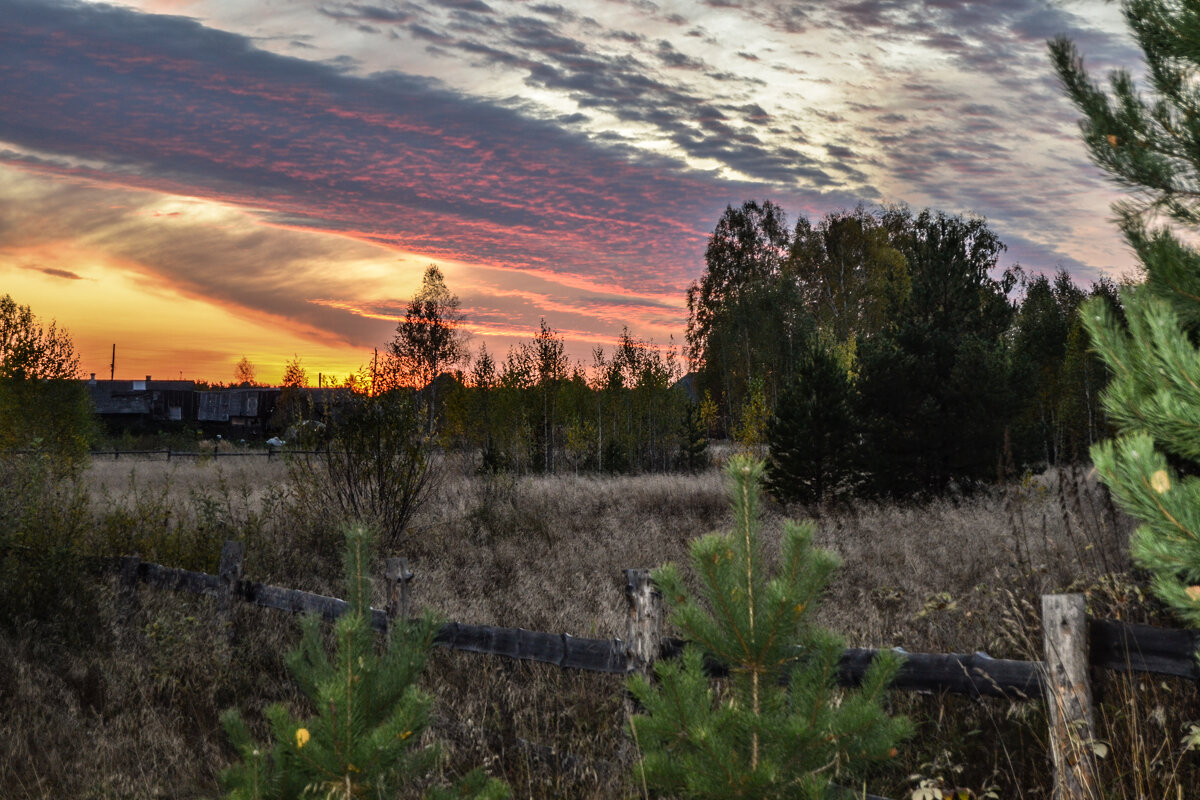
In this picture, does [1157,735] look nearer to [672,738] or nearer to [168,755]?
[672,738]

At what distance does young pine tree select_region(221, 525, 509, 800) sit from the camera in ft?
8.27

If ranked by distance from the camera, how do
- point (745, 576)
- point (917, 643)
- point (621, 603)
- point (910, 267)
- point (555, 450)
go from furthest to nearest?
point (555, 450), point (910, 267), point (621, 603), point (917, 643), point (745, 576)

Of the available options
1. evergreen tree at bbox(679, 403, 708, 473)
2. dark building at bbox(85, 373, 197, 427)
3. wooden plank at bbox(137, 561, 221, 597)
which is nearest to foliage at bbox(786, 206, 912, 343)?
evergreen tree at bbox(679, 403, 708, 473)

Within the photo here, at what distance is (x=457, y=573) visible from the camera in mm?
10672

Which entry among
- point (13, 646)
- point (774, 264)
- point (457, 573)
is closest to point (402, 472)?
point (457, 573)

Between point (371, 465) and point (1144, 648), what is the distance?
9525mm

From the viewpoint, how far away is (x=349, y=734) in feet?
8.24

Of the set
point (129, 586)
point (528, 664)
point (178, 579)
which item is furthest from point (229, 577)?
point (528, 664)

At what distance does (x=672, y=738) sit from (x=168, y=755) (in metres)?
4.08

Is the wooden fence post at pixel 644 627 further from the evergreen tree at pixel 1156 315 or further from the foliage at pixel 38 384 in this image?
the foliage at pixel 38 384

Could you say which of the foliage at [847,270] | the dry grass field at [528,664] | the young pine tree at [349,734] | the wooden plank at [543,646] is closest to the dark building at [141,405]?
the foliage at [847,270]

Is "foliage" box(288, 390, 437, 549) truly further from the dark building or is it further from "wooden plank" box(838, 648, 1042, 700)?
the dark building

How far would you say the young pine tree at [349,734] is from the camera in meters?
2.52

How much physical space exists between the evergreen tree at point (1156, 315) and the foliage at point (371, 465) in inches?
348
